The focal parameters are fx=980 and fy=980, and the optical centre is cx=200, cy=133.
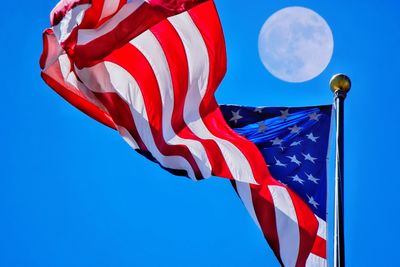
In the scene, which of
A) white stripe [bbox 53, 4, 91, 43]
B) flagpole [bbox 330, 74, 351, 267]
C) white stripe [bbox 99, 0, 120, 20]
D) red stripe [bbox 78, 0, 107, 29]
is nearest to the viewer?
flagpole [bbox 330, 74, 351, 267]

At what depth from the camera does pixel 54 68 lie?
1567 centimetres

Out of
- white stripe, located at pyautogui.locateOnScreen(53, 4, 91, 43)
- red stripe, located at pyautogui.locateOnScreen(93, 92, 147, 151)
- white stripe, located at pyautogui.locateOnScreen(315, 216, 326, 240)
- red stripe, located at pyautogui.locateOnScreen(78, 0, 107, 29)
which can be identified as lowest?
white stripe, located at pyautogui.locateOnScreen(315, 216, 326, 240)

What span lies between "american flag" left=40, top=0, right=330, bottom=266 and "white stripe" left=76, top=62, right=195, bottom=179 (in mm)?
16

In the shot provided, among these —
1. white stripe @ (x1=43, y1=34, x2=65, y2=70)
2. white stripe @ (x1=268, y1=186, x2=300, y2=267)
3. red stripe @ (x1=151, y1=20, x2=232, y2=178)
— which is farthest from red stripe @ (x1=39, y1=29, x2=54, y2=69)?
white stripe @ (x1=268, y1=186, x2=300, y2=267)

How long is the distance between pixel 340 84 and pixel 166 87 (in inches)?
109

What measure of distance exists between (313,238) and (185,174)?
2170 millimetres

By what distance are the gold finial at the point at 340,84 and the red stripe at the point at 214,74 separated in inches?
66.4

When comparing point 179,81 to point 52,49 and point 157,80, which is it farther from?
point 52,49

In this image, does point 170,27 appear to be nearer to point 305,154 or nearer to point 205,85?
point 205,85

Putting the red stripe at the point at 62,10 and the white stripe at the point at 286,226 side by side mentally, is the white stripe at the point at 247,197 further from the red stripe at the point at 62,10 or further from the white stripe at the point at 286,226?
the red stripe at the point at 62,10

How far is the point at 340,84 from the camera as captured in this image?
1475 cm

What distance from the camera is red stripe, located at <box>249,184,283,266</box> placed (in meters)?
14.9

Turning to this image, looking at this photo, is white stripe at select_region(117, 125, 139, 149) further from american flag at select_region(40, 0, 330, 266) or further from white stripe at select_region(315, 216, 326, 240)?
white stripe at select_region(315, 216, 326, 240)

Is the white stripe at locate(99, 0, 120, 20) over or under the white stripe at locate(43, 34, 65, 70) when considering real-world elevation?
over
